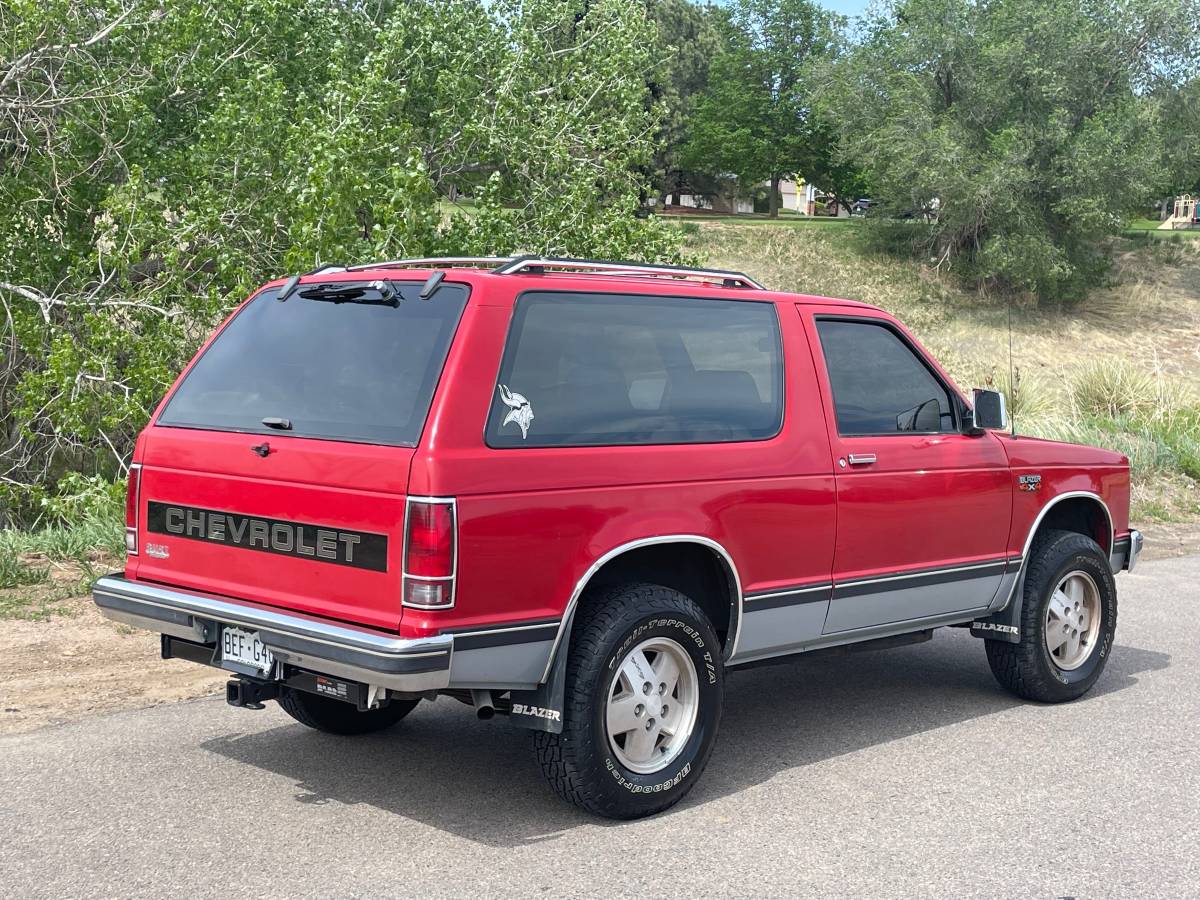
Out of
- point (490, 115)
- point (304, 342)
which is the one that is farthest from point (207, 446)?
point (490, 115)

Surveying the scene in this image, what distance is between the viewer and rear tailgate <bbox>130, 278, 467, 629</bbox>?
4.81 metres

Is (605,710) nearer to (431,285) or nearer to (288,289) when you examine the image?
(431,285)

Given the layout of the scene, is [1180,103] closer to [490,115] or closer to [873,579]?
[490,115]

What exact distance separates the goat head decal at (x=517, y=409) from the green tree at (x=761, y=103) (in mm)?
56447

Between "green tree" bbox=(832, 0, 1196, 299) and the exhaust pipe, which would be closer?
the exhaust pipe

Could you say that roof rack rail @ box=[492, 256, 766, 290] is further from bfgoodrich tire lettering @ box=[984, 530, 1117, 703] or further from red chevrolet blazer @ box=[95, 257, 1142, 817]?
bfgoodrich tire lettering @ box=[984, 530, 1117, 703]

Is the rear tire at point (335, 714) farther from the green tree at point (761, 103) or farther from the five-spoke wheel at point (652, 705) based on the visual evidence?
the green tree at point (761, 103)

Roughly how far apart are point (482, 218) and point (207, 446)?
8.77m

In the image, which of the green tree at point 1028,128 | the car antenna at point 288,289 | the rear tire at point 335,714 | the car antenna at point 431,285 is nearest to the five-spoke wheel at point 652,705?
the rear tire at point 335,714

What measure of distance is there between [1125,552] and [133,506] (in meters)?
5.17

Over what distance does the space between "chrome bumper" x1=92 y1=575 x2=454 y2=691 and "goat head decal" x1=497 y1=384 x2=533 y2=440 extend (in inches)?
31.3

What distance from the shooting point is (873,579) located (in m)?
6.23

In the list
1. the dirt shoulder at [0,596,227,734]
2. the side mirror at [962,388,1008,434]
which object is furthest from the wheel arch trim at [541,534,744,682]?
the dirt shoulder at [0,596,227,734]

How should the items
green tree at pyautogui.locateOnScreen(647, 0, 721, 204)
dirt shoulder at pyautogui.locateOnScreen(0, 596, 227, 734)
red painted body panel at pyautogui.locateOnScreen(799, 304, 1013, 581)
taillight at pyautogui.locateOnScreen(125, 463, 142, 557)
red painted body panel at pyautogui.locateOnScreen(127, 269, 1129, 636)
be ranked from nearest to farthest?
red painted body panel at pyautogui.locateOnScreen(127, 269, 1129, 636) < taillight at pyautogui.locateOnScreen(125, 463, 142, 557) < red painted body panel at pyautogui.locateOnScreen(799, 304, 1013, 581) < dirt shoulder at pyautogui.locateOnScreen(0, 596, 227, 734) < green tree at pyautogui.locateOnScreen(647, 0, 721, 204)
